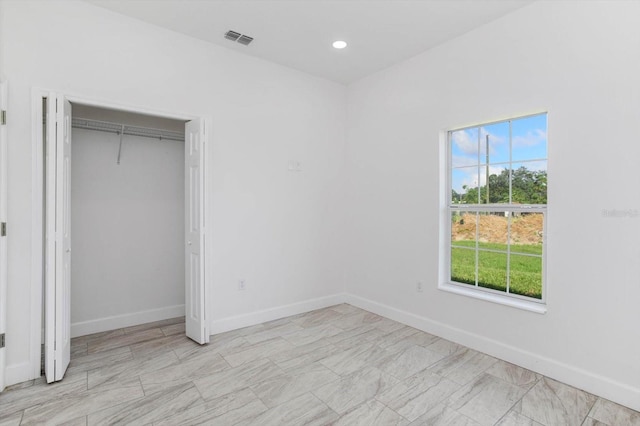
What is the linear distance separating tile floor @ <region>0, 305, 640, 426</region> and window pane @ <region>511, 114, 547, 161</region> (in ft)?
6.09

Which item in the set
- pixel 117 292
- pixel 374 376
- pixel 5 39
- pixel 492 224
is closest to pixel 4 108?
pixel 5 39

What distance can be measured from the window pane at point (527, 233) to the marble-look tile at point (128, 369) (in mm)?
3197

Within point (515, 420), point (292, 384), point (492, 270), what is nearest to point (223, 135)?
point (292, 384)

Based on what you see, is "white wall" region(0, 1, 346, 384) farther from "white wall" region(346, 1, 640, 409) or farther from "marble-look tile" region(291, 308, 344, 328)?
"white wall" region(346, 1, 640, 409)

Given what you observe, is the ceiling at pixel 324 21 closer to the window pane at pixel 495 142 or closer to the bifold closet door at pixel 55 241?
the window pane at pixel 495 142

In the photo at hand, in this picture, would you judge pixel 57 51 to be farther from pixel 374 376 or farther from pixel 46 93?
pixel 374 376

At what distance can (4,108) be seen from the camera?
2.44 meters

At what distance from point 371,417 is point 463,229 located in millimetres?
2105

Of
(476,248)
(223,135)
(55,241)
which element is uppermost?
(223,135)

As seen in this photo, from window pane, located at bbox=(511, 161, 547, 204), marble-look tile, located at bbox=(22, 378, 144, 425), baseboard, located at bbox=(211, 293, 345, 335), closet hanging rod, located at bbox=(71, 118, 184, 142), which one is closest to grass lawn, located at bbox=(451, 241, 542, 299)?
window pane, located at bbox=(511, 161, 547, 204)

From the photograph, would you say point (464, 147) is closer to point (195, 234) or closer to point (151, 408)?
point (195, 234)

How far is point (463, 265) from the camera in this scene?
11.5 feet

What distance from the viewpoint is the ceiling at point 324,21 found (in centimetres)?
282

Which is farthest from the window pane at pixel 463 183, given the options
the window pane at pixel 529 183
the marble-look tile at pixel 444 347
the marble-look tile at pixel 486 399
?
the marble-look tile at pixel 486 399
